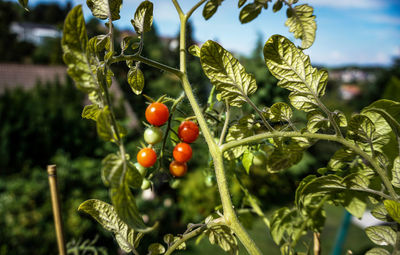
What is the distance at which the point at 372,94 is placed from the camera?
11711 millimetres

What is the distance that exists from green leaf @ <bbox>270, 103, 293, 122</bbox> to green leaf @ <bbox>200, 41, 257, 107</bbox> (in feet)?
0.12

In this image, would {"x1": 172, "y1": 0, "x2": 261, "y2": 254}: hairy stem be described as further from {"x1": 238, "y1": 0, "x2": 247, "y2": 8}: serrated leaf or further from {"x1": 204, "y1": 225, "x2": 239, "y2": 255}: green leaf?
{"x1": 238, "y1": 0, "x2": 247, "y2": 8}: serrated leaf

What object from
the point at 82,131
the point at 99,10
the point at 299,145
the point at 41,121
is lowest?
Answer: the point at 299,145

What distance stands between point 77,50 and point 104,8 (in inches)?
5.7

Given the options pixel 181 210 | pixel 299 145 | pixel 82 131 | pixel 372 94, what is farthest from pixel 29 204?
pixel 372 94

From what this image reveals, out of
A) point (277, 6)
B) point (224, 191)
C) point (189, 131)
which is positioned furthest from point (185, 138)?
point (277, 6)

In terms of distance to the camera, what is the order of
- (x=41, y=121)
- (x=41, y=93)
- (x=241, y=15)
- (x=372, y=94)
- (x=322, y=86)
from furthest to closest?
(x=372, y=94), (x=41, y=93), (x=41, y=121), (x=241, y=15), (x=322, y=86)

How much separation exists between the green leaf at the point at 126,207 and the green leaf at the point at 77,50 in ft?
0.28

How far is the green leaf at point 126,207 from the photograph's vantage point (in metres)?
0.23

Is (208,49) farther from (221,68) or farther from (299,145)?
(299,145)

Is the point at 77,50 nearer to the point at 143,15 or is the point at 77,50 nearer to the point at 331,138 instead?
the point at 143,15

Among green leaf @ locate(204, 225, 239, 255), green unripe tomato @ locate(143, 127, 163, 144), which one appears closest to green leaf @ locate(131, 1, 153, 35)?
green unripe tomato @ locate(143, 127, 163, 144)

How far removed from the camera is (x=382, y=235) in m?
0.37

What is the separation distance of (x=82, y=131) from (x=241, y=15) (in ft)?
9.81
